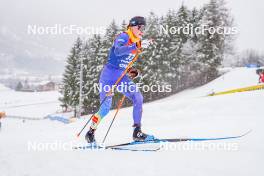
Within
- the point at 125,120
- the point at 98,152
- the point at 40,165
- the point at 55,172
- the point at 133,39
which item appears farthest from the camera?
the point at 125,120

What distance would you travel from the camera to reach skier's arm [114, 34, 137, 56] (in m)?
5.45

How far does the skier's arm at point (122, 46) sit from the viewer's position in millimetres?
5453

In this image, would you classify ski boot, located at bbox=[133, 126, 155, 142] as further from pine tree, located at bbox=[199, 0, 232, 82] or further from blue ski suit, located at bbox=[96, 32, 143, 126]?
pine tree, located at bbox=[199, 0, 232, 82]

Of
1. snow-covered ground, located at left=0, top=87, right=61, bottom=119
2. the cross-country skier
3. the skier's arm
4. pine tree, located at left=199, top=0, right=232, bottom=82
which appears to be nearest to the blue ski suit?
the cross-country skier

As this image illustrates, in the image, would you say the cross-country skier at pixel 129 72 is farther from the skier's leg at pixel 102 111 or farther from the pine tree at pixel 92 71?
the pine tree at pixel 92 71

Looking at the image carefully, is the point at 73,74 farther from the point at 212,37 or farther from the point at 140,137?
the point at 140,137

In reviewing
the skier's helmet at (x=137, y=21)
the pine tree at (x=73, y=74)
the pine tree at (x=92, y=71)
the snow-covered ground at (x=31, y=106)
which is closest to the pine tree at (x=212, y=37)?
the pine tree at (x=92, y=71)

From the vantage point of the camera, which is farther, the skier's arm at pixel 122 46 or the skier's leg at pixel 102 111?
the skier's leg at pixel 102 111

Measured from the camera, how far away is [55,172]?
12.2 feet

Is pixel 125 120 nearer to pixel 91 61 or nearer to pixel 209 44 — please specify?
pixel 91 61

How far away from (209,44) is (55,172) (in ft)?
131

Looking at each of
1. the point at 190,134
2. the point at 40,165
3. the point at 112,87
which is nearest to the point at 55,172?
the point at 40,165

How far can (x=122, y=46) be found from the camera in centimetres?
547

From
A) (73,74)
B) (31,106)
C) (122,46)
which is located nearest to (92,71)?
(73,74)
